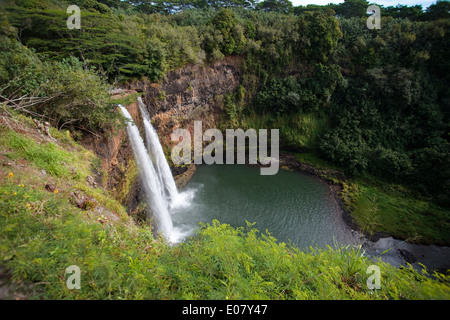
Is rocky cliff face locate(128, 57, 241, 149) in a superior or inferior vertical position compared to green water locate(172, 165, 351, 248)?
superior

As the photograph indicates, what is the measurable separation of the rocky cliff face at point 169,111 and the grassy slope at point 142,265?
3955 millimetres

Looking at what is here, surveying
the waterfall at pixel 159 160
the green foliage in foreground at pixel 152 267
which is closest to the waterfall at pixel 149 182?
the waterfall at pixel 159 160

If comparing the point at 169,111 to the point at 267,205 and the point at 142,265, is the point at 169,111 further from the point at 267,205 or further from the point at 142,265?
the point at 142,265

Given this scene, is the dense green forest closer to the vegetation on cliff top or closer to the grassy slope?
the vegetation on cliff top

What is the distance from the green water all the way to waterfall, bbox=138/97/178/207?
1.07 meters

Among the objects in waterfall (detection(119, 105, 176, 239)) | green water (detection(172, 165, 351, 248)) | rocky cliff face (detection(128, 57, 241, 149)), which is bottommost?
green water (detection(172, 165, 351, 248))

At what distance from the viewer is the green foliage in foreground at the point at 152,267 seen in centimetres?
273

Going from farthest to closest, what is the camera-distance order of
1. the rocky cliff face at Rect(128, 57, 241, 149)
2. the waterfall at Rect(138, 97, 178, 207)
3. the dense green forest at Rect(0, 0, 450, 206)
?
the dense green forest at Rect(0, 0, 450, 206) < the rocky cliff face at Rect(128, 57, 241, 149) < the waterfall at Rect(138, 97, 178, 207)

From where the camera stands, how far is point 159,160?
12.4m

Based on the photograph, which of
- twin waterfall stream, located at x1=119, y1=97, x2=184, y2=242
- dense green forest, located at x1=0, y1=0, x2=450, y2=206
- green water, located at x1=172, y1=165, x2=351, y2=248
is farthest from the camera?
dense green forest, located at x1=0, y1=0, x2=450, y2=206

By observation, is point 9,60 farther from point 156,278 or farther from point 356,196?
point 356,196

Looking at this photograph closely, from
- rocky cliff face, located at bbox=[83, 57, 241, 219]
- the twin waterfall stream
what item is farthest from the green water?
rocky cliff face, located at bbox=[83, 57, 241, 219]

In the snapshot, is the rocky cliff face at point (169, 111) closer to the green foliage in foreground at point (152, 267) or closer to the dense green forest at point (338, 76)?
the dense green forest at point (338, 76)

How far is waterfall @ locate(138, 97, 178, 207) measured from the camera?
11773mm
